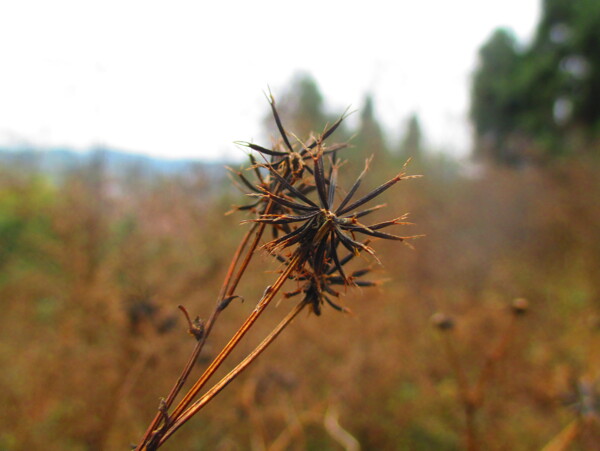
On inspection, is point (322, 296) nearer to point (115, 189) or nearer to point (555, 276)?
point (115, 189)

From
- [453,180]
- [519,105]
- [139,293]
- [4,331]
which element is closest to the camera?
[139,293]

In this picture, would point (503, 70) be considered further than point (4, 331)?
Yes

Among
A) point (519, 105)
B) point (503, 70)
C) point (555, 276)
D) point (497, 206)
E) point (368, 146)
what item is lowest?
point (555, 276)

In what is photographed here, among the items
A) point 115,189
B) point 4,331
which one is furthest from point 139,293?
point 115,189

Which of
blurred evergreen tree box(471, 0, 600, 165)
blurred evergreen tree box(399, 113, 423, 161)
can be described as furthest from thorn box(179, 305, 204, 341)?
blurred evergreen tree box(471, 0, 600, 165)

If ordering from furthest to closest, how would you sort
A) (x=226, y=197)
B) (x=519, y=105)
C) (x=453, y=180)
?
(x=519, y=105) → (x=453, y=180) → (x=226, y=197)

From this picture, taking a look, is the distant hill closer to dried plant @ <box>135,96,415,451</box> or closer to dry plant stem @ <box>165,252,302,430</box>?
dried plant @ <box>135,96,415,451</box>

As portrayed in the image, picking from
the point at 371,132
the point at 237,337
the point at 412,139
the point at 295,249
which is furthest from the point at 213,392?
the point at 412,139

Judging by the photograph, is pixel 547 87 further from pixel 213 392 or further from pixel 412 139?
pixel 213 392
